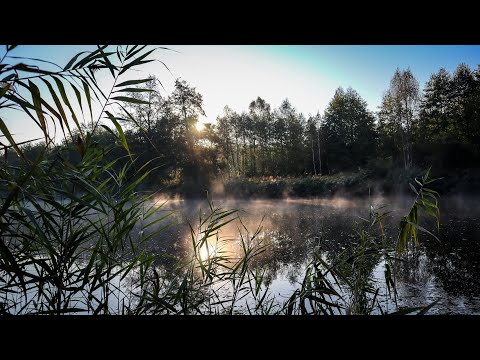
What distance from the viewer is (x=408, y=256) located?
3.82m

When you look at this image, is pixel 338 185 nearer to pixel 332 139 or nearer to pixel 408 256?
pixel 332 139

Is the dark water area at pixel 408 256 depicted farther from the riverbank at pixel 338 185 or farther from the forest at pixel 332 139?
the forest at pixel 332 139

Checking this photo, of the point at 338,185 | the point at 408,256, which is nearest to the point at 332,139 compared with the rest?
the point at 338,185

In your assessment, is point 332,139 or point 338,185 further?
point 332,139

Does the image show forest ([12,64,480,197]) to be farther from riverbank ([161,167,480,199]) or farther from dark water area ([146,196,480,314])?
dark water area ([146,196,480,314])

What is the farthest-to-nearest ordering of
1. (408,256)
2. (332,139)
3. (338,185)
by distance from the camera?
(332,139)
(338,185)
(408,256)

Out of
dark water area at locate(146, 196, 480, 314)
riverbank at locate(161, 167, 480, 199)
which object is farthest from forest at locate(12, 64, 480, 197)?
dark water area at locate(146, 196, 480, 314)

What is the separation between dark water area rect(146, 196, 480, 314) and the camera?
265 centimetres
